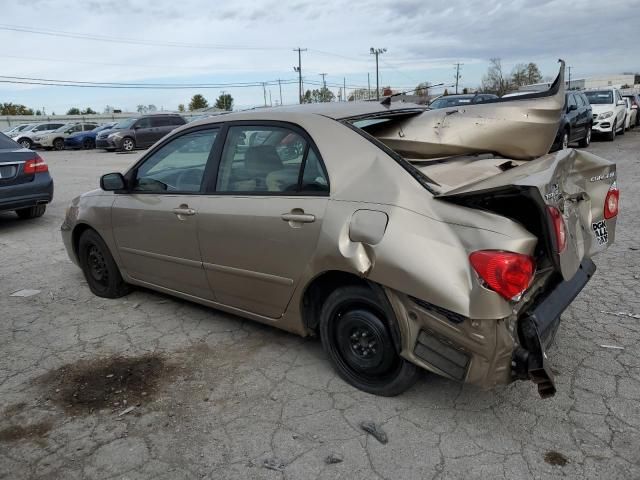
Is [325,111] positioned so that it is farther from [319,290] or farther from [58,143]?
[58,143]

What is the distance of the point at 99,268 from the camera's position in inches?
193

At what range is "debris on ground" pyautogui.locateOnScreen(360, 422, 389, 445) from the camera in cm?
268

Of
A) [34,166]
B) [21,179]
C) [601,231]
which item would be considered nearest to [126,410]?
[601,231]

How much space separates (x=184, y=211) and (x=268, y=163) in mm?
759

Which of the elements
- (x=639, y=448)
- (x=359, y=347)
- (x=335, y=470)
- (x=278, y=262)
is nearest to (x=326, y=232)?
(x=278, y=262)

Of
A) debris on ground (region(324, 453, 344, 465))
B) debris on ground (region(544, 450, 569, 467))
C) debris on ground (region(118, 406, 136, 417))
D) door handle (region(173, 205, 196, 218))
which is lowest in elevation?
debris on ground (region(118, 406, 136, 417))

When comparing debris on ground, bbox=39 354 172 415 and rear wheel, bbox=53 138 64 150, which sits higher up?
rear wheel, bbox=53 138 64 150

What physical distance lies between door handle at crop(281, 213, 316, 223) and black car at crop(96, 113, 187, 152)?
22.7 m

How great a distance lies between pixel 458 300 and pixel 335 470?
98 cm


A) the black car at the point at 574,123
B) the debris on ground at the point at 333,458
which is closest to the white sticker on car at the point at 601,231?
the debris on ground at the point at 333,458

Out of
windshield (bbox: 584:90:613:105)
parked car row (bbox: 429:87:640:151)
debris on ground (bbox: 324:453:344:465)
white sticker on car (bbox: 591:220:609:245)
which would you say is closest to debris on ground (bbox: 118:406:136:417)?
debris on ground (bbox: 324:453:344:465)

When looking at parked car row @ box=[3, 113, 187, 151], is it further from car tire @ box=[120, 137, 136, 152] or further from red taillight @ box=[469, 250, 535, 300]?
red taillight @ box=[469, 250, 535, 300]

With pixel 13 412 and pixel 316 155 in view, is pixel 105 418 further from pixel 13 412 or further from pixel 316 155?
pixel 316 155

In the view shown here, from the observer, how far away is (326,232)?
2.93 metres
